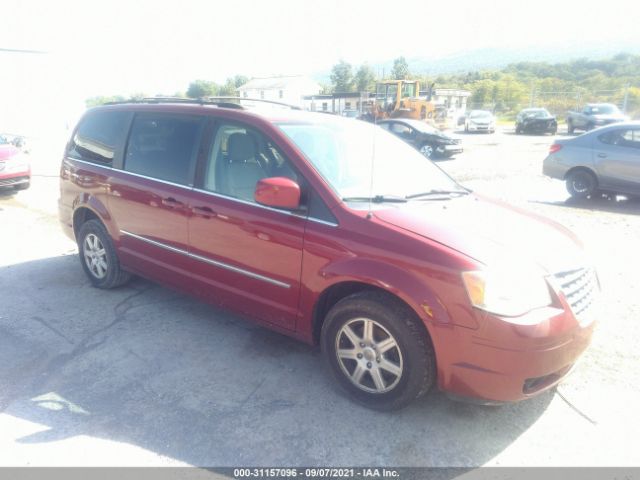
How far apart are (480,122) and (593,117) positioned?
6.40m

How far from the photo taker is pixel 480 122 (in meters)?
31.4

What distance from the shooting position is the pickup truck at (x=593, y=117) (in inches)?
1054

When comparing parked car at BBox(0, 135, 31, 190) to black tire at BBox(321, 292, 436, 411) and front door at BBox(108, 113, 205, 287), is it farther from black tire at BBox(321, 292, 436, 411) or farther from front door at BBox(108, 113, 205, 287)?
black tire at BBox(321, 292, 436, 411)

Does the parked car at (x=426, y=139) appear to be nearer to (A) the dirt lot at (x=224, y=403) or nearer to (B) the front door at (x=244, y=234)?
(A) the dirt lot at (x=224, y=403)

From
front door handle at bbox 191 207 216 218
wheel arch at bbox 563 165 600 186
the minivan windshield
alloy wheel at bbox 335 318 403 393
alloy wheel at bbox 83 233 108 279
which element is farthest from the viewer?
wheel arch at bbox 563 165 600 186

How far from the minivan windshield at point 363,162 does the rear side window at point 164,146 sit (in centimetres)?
90

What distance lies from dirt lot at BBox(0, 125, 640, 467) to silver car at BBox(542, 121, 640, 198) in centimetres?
497

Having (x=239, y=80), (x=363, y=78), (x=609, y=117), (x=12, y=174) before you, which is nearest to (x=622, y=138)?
(x=363, y=78)

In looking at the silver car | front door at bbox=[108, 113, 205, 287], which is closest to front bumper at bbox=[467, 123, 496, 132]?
the silver car

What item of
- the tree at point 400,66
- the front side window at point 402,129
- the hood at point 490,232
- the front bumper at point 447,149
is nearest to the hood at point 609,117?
the front bumper at point 447,149

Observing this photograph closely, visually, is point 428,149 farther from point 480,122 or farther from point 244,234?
point 480,122

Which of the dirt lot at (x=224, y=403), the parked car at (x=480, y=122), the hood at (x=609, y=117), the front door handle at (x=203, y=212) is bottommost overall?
the dirt lot at (x=224, y=403)

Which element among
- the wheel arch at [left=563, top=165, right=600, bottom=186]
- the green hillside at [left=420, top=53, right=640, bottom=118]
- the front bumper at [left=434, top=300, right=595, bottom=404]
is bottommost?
the front bumper at [left=434, top=300, right=595, bottom=404]

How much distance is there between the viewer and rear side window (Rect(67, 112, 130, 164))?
4906 mm
